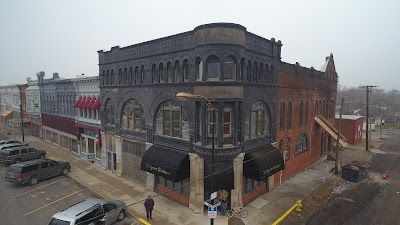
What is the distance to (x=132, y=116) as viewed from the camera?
23.4 meters

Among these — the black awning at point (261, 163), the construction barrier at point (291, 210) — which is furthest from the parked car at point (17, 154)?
the construction barrier at point (291, 210)

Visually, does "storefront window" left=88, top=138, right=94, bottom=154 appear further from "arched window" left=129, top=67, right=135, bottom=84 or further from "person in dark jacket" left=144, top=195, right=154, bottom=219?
"person in dark jacket" left=144, top=195, right=154, bottom=219

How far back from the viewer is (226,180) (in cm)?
1655

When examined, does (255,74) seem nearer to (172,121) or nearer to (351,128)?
(172,121)

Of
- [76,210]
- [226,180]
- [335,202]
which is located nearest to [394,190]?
[335,202]

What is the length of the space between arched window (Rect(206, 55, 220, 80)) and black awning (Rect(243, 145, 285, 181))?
19.6ft

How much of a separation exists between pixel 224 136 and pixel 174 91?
16.6ft

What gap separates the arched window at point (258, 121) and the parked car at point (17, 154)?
25.2 metres

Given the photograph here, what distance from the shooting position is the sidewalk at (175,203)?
16.4 m

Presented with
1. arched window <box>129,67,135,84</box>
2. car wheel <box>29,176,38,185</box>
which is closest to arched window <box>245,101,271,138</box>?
arched window <box>129,67,135,84</box>

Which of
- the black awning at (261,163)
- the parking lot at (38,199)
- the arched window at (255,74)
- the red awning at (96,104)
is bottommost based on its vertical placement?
the parking lot at (38,199)

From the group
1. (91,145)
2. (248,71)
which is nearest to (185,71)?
(248,71)

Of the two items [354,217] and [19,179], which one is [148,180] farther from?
[354,217]

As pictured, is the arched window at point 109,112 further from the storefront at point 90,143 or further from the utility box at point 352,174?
the utility box at point 352,174
